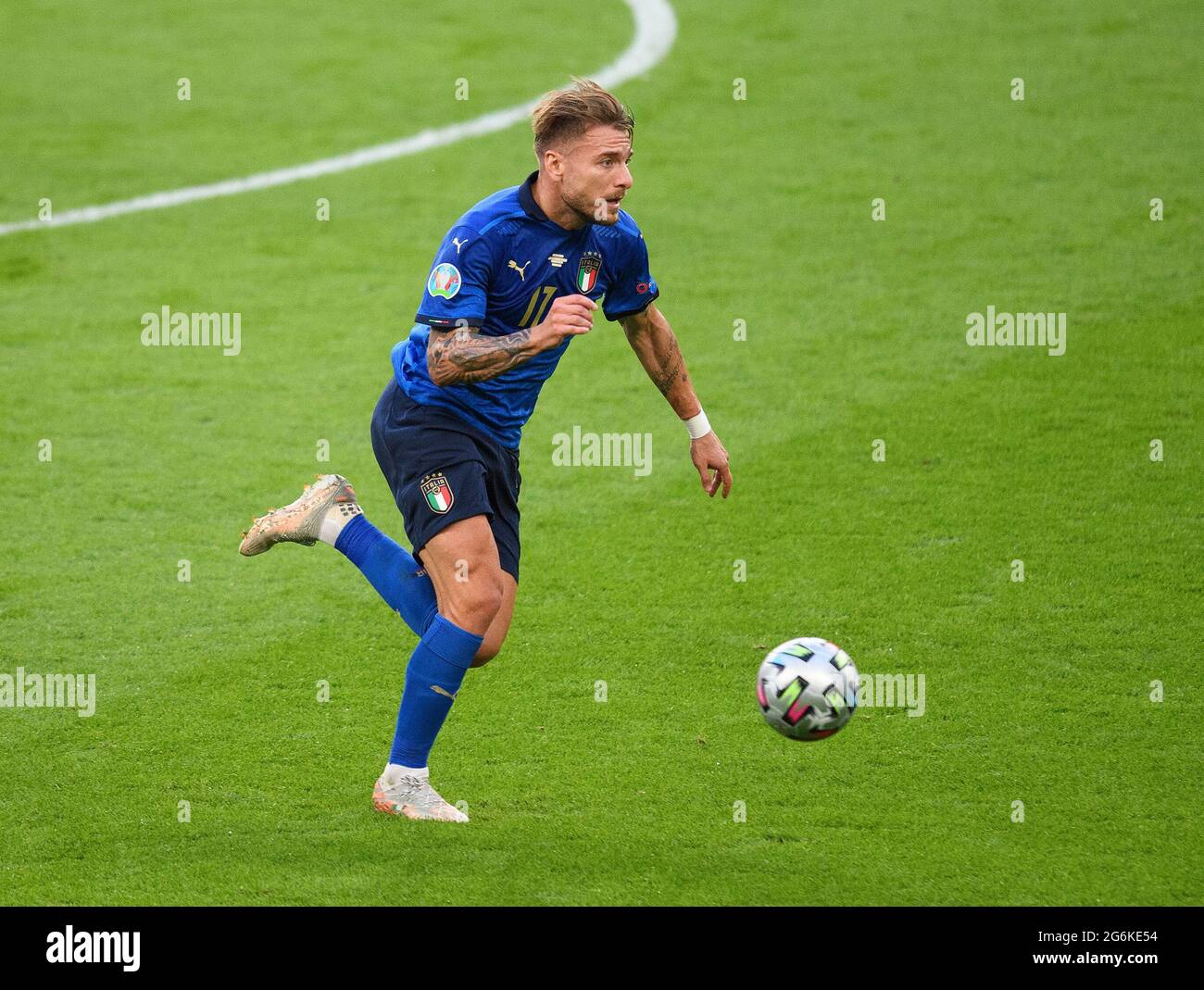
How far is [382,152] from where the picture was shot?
589 inches

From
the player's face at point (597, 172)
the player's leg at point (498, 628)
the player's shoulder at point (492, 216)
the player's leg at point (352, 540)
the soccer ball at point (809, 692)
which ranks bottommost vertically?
the soccer ball at point (809, 692)

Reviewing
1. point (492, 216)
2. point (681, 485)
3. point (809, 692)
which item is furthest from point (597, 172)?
point (681, 485)

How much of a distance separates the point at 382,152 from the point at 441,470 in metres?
9.93

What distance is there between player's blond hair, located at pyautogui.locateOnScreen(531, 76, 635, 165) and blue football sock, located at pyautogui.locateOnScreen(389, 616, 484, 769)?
5.71ft

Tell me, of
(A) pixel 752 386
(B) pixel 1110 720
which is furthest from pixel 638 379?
(B) pixel 1110 720

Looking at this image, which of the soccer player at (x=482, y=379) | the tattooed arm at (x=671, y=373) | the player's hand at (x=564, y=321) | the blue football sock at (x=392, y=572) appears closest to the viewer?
the player's hand at (x=564, y=321)

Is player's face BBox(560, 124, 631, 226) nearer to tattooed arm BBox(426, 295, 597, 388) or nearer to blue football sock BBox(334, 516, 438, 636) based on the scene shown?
tattooed arm BBox(426, 295, 597, 388)

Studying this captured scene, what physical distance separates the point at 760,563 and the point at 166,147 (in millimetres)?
9376

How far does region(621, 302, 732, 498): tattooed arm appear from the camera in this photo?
20.6 feet

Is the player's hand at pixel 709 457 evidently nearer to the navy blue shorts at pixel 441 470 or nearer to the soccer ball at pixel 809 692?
the navy blue shorts at pixel 441 470

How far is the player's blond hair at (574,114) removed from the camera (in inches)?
219

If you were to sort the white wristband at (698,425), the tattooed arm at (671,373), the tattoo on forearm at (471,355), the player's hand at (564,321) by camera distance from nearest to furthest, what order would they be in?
the player's hand at (564,321), the tattoo on forearm at (471,355), the tattooed arm at (671,373), the white wristband at (698,425)

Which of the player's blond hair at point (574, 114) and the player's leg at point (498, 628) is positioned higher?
the player's blond hair at point (574, 114)

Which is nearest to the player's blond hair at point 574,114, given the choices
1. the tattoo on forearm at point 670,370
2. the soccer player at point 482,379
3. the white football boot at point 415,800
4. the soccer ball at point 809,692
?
the soccer player at point 482,379
